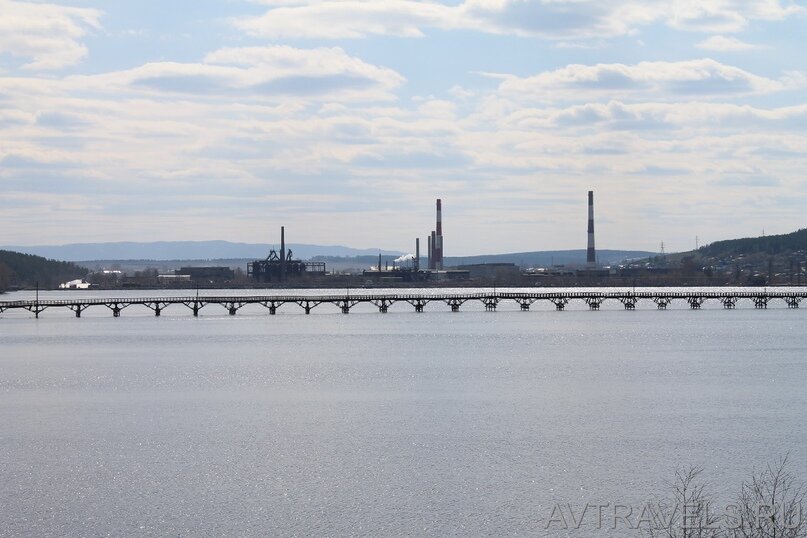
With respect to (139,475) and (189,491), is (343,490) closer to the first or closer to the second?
(189,491)

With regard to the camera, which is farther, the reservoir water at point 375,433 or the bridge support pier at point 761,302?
the bridge support pier at point 761,302

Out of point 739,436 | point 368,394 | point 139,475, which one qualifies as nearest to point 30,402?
point 368,394

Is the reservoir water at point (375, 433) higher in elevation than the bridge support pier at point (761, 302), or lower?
lower

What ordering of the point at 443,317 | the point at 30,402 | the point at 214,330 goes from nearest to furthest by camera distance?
the point at 30,402 < the point at 214,330 < the point at 443,317

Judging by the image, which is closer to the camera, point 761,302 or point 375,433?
point 375,433

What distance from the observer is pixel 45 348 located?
360 feet

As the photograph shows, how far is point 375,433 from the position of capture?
51250mm

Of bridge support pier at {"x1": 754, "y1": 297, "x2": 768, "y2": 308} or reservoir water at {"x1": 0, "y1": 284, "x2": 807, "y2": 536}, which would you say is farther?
bridge support pier at {"x1": 754, "y1": 297, "x2": 768, "y2": 308}

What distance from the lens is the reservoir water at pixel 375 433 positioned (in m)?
Answer: 36.5

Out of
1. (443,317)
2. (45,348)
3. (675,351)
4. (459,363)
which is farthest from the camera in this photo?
(443,317)

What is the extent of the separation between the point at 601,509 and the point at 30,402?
38762 mm

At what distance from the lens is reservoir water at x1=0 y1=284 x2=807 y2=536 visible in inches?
1438

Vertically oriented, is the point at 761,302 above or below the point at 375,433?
above

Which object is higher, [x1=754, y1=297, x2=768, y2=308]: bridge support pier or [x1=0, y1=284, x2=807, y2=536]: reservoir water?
[x1=754, y1=297, x2=768, y2=308]: bridge support pier
